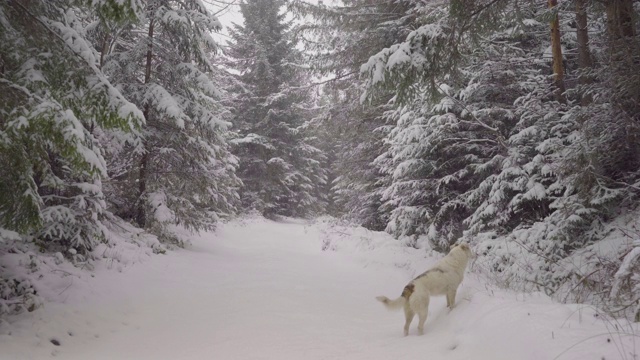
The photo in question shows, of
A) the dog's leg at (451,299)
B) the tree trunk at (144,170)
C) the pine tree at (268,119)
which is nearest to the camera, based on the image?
the dog's leg at (451,299)

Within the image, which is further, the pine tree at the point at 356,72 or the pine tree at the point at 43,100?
the pine tree at the point at 356,72

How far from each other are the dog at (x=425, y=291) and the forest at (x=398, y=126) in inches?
50.7

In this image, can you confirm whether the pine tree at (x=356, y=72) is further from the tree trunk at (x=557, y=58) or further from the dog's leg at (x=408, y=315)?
the dog's leg at (x=408, y=315)

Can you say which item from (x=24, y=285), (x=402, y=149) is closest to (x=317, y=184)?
(x=402, y=149)

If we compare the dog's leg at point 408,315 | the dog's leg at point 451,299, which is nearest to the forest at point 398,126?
the dog's leg at point 451,299

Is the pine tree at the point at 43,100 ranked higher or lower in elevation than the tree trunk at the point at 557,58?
lower

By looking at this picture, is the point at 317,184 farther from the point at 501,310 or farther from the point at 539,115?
the point at 501,310

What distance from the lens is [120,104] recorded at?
4.24m

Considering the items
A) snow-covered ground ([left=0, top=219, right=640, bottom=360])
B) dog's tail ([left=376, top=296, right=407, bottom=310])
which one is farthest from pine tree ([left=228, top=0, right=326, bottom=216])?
dog's tail ([left=376, top=296, right=407, bottom=310])

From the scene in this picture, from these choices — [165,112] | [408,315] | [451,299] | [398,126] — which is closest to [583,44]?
[398,126]

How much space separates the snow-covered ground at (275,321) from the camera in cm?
323

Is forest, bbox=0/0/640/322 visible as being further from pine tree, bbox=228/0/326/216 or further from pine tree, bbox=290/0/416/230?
pine tree, bbox=228/0/326/216

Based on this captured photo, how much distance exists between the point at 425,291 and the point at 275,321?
2250 millimetres

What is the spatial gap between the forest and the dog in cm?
129
